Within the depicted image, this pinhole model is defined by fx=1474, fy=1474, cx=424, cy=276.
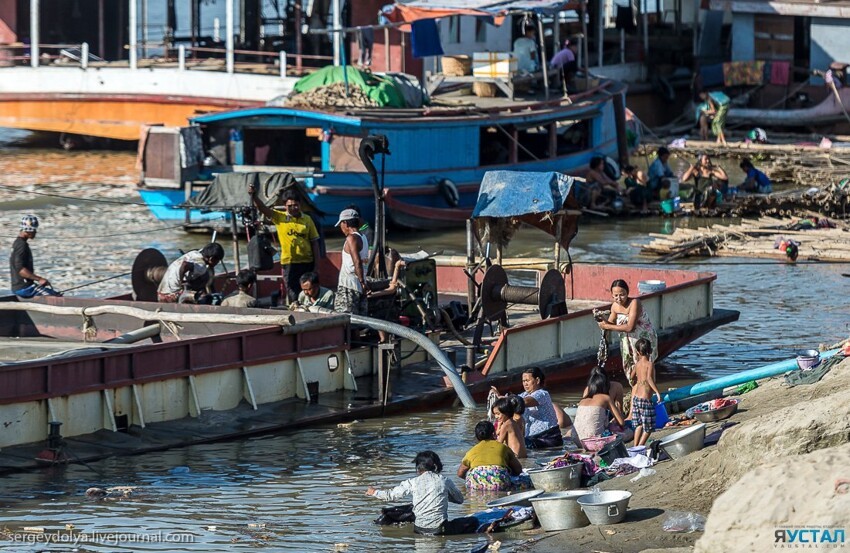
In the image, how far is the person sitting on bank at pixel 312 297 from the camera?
15.3m

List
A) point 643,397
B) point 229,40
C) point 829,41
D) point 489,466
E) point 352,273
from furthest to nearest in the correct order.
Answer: point 829,41, point 229,40, point 352,273, point 643,397, point 489,466

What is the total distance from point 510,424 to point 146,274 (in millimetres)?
5738

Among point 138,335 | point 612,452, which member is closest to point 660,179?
point 138,335

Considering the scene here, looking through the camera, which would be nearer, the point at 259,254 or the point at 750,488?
the point at 750,488

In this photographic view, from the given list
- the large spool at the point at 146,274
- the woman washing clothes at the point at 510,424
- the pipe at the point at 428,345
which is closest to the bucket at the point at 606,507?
the woman washing clothes at the point at 510,424

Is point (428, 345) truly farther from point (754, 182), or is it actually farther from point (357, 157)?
point (754, 182)

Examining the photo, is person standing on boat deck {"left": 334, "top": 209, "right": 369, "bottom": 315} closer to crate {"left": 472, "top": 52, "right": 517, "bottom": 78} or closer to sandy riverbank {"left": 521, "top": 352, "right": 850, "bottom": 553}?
sandy riverbank {"left": 521, "top": 352, "right": 850, "bottom": 553}

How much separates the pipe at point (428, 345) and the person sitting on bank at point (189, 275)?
2160 mm

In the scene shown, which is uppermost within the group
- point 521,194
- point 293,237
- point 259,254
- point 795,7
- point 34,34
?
point 795,7

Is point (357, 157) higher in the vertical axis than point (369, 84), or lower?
lower

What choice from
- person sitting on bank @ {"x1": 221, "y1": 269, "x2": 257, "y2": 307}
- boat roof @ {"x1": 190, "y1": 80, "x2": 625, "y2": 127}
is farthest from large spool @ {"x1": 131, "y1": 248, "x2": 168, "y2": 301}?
boat roof @ {"x1": 190, "y1": 80, "x2": 625, "y2": 127}

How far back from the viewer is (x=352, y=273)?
15.2m

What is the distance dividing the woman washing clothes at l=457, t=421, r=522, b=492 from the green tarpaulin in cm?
1494

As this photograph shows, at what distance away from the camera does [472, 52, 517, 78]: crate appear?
93.2 feet
